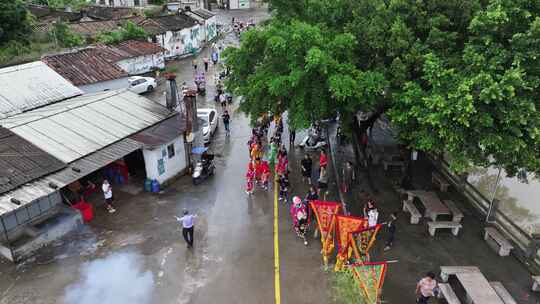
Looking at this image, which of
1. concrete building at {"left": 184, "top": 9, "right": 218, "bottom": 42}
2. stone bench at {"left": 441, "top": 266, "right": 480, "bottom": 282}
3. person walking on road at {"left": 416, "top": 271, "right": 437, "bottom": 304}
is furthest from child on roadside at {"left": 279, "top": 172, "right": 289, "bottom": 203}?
concrete building at {"left": 184, "top": 9, "right": 218, "bottom": 42}

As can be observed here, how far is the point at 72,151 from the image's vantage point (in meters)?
13.8

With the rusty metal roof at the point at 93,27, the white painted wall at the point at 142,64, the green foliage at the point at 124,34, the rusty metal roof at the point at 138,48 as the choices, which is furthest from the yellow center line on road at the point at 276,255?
the rusty metal roof at the point at 93,27

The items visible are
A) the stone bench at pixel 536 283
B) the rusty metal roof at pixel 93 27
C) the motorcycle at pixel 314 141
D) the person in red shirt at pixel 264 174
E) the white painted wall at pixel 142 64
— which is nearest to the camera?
the stone bench at pixel 536 283

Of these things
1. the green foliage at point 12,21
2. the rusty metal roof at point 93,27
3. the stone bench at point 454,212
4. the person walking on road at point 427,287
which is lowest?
the stone bench at point 454,212

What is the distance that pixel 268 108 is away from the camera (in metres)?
13.7

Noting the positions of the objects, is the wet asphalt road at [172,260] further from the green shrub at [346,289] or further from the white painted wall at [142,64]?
the white painted wall at [142,64]

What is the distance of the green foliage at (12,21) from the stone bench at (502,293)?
105 ft

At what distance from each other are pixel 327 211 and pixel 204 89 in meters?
20.0

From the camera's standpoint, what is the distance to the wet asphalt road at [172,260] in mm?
10984

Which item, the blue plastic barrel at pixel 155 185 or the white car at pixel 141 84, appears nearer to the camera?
the blue plastic barrel at pixel 155 185

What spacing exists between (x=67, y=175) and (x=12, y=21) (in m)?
22.3

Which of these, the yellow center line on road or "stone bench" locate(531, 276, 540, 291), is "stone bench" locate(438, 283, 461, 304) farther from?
the yellow center line on road

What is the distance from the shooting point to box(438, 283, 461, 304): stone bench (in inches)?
406

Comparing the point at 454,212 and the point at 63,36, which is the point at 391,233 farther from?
the point at 63,36
